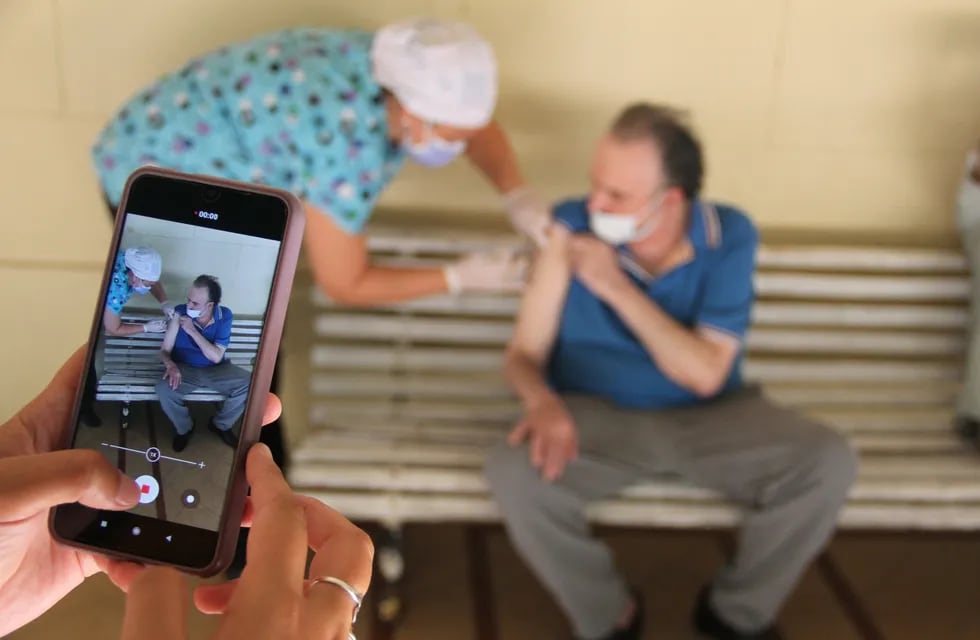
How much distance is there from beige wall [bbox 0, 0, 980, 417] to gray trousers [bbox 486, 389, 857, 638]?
722mm

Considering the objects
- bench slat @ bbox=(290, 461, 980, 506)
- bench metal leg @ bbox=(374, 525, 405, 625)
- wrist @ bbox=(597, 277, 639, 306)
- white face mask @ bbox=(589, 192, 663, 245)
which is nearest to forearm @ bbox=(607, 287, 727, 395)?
wrist @ bbox=(597, 277, 639, 306)

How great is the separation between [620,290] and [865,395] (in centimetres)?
80

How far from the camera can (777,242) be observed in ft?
7.50

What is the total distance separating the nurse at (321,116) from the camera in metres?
1.65

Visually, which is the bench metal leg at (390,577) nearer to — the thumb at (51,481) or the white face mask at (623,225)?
the white face mask at (623,225)

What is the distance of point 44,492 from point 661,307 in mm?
1377

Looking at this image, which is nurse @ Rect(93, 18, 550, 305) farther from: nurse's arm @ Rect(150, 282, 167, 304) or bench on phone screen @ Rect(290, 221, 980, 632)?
nurse's arm @ Rect(150, 282, 167, 304)

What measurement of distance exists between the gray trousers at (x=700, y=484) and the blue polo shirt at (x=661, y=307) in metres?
0.09

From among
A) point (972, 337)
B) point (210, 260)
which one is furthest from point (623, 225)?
point (210, 260)

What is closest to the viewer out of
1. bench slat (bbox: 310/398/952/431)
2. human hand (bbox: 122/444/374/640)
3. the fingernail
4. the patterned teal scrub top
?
human hand (bbox: 122/444/374/640)

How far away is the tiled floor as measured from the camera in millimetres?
1851

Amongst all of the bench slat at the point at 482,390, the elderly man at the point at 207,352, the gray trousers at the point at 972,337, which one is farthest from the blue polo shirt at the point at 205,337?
the gray trousers at the point at 972,337

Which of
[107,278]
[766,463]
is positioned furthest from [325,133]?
[766,463]

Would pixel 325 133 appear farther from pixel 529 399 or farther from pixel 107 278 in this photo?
pixel 107 278
